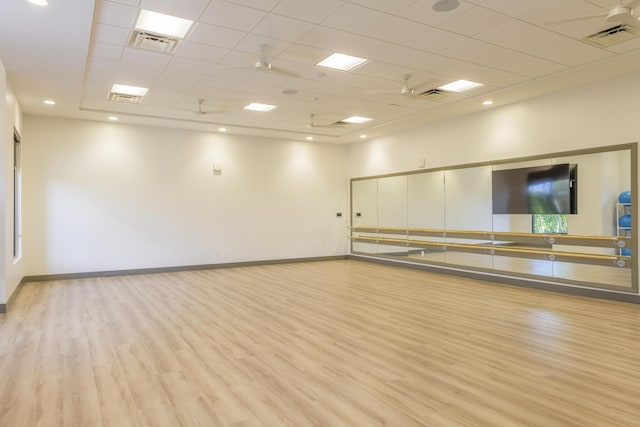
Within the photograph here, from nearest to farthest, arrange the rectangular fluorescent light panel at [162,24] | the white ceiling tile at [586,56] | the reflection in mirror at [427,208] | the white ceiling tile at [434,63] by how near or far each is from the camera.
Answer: the rectangular fluorescent light panel at [162,24]
the white ceiling tile at [586,56]
the white ceiling tile at [434,63]
the reflection in mirror at [427,208]

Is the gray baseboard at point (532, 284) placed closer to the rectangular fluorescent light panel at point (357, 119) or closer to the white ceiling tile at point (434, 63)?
the rectangular fluorescent light panel at point (357, 119)

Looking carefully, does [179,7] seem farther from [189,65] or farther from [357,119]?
[357,119]

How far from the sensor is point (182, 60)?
572 cm

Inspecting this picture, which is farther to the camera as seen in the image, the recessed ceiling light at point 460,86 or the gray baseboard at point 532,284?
the recessed ceiling light at point 460,86

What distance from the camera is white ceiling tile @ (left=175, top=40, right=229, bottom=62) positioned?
17.1 ft

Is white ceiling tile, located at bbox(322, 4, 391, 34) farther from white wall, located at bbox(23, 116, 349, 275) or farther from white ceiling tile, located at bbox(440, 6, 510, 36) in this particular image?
white wall, located at bbox(23, 116, 349, 275)

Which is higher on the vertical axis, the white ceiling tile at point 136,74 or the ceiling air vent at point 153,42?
the white ceiling tile at point 136,74

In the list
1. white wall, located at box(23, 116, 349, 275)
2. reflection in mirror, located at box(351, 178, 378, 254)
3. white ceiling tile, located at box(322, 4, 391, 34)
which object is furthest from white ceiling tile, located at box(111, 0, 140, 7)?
reflection in mirror, located at box(351, 178, 378, 254)

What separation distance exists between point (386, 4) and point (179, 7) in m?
2.17

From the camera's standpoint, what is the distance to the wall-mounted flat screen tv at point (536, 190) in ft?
23.0

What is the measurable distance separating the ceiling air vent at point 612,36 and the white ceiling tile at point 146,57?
5511 millimetres

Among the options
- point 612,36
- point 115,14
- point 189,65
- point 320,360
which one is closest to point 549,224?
point 612,36

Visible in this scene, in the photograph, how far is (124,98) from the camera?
7.50m

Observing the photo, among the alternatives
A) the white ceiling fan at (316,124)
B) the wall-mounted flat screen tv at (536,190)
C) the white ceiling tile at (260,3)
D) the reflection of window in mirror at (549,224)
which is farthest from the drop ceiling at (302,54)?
the reflection of window in mirror at (549,224)
